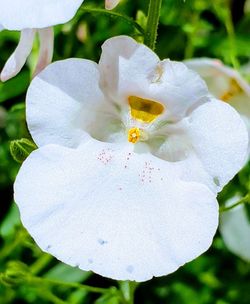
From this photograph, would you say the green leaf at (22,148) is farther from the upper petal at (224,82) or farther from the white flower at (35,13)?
the upper petal at (224,82)

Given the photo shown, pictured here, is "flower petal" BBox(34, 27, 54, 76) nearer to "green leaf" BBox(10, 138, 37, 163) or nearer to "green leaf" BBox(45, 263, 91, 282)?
"green leaf" BBox(10, 138, 37, 163)

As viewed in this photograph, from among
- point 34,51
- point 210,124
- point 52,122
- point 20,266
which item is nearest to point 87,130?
point 52,122

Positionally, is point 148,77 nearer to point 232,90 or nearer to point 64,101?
point 64,101

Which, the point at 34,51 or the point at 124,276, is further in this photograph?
the point at 34,51

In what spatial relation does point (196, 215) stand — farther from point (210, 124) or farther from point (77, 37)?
point (77, 37)

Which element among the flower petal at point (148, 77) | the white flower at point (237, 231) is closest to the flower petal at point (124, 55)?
the flower petal at point (148, 77)

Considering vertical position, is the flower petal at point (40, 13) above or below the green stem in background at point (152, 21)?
above
